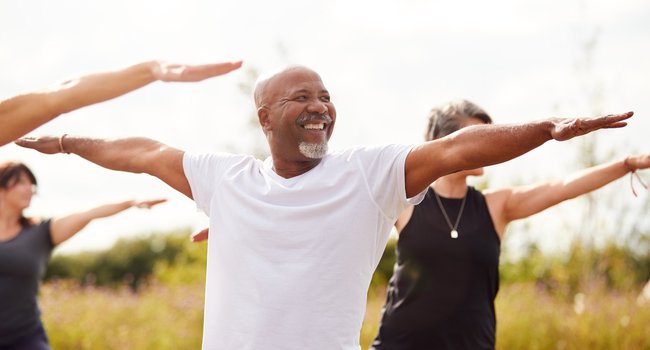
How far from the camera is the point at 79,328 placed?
8547mm

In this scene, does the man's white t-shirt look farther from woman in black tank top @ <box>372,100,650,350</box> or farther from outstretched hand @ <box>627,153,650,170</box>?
outstretched hand @ <box>627,153,650,170</box>

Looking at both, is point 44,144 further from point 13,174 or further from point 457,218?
point 13,174

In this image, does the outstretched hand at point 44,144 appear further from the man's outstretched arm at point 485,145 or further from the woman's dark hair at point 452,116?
the woman's dark hair at point 452,116

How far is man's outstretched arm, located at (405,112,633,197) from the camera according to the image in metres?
2.13

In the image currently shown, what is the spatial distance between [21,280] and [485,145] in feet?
11.7

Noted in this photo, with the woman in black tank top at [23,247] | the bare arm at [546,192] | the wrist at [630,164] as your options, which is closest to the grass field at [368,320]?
the woman in black tank top at [23,247]

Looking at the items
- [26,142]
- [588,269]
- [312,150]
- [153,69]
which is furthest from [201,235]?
[588,269]

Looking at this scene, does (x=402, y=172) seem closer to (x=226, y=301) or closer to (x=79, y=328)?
(x=226, y=301)

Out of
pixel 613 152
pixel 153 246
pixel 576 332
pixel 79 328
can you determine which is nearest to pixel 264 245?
pixel 576 332

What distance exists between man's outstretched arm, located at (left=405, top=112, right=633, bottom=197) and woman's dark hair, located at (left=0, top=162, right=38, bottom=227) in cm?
340

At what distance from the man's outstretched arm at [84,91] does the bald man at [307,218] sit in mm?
330

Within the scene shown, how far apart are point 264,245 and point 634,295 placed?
6.79 metres

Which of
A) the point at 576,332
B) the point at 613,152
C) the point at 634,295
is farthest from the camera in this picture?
the point at 613,152

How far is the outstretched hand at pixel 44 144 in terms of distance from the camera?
10.4 feet
